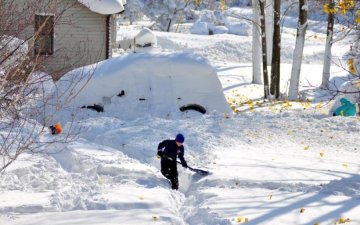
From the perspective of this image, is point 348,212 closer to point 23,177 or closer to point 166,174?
point 166,174

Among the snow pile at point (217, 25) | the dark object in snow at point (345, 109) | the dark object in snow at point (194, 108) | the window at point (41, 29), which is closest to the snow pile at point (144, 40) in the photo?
the snow pile at point (217, 25)

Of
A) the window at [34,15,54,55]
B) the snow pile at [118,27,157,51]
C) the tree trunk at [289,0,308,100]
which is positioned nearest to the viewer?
the window at [34,15,54,55]

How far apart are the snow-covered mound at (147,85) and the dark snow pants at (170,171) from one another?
4523 millimetres

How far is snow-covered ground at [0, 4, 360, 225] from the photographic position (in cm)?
712

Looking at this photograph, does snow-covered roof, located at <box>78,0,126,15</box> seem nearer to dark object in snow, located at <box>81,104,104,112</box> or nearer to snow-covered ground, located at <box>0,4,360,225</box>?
dark object in snow, located at <box>81,104,104,112</box>

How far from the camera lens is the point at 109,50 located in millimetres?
22016

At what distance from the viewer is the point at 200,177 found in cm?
893

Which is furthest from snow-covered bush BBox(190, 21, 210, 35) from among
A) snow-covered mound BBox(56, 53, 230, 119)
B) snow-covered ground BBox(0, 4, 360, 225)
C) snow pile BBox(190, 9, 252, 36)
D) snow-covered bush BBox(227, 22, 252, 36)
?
snow-covered mound BBox(56, 53, 230, 119)

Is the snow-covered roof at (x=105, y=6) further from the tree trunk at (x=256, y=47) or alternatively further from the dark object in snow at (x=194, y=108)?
the dark object in snow at (x=194, y=108)

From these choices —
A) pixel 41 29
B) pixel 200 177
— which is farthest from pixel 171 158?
pixel 41 29

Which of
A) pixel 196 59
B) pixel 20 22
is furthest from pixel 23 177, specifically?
pixel 196 59

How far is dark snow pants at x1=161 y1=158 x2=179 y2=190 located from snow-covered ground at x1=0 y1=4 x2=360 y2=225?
105mm

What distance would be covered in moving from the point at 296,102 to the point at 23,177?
11.9 meters

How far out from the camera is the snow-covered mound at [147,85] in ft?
43.8
